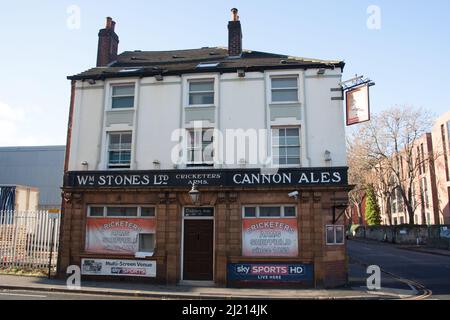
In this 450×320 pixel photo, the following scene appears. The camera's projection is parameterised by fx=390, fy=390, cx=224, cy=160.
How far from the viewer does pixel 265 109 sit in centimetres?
1673

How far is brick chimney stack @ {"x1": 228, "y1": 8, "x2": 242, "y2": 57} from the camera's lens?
19.6 meters

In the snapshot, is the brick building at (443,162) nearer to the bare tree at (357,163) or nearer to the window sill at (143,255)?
the bare tree at (357,163)

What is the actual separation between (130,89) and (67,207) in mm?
5995

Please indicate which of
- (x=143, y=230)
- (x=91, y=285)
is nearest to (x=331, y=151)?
(x=143, y=230)

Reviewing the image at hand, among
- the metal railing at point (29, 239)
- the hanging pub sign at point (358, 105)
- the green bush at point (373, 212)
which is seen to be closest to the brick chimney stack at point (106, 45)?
the metal railing at point (29, 239)

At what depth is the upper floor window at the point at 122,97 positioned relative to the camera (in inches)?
707

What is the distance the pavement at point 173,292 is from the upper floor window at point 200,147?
519cm

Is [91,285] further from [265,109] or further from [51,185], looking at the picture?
[51,185]

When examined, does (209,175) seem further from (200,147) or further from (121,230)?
(121,230)

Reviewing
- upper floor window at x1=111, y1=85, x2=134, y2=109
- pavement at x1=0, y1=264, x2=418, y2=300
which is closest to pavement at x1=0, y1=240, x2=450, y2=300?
pavement at x1=0, y1=264, x2=418, y2=300

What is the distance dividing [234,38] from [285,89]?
464cm

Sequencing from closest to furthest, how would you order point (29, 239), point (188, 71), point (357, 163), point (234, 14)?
point (188, 71), point (29, 239), point (234, 14), point (357, 163)

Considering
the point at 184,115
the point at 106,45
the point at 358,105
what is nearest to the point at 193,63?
the point at 184,115

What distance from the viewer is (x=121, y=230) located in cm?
1667
